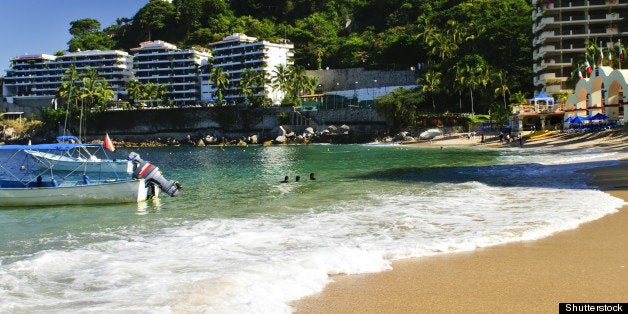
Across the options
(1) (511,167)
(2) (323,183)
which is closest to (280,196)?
(2) (323,183)

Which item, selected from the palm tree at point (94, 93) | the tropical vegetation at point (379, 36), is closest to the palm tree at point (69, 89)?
the palm tree at point (94, 93)

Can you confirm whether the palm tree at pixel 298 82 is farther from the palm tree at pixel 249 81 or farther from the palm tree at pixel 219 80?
the palm tree at pixel 219 80

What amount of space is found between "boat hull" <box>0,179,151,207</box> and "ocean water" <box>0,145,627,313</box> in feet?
2.41

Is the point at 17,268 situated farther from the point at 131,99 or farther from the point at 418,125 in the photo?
the point at 131,99

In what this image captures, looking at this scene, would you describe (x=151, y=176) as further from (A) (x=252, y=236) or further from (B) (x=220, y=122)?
(B) (x=220, y=122)

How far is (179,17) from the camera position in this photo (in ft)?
524

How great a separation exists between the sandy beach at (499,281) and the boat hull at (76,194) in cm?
1704

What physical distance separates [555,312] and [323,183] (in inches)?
919

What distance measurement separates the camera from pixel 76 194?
2492 centimetres

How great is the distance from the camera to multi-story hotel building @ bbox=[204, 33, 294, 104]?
4705 inches

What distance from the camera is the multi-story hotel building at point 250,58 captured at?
11950 cm

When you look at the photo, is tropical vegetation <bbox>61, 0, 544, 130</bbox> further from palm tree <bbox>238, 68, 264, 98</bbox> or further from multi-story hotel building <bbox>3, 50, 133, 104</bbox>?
multi-story hotel building <bbox>3, 50, 133, 104</bbox>

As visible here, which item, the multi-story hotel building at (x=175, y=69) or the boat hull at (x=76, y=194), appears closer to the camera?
the boat hull at (x=76, y=194)

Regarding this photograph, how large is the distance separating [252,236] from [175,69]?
127m
